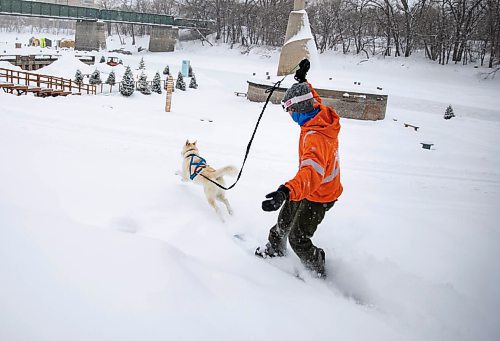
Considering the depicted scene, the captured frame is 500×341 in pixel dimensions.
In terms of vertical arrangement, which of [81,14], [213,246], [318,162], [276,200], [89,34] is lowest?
[213,246]

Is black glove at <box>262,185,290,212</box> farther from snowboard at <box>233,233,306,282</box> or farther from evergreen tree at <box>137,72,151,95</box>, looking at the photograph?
evergreen tree at <box>137,72,151,95</box>

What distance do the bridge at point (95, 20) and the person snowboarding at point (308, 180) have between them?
4712 centimetres

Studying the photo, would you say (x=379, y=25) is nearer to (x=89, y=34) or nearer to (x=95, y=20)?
(x=95, y=20)

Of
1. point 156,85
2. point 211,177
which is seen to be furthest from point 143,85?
point 211,177

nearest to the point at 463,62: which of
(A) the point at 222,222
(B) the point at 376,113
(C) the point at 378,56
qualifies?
(C) the point at 378,56

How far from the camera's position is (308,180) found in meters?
3.12

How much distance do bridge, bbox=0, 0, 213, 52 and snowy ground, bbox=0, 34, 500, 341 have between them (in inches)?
1549

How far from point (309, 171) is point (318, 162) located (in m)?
0.12

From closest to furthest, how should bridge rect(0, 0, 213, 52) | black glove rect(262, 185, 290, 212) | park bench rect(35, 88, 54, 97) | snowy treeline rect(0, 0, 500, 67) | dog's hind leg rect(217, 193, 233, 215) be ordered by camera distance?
1. black glove rect(262, 185, 290, 212)
2. dog's hind leg rect(217, 193, 233, 215)
3. park bench rect(35, 88, 54, 97)
4. snowy treeline rect(0, 0, 500, 67)
5. bridge rect(0, 0, 213, 52)

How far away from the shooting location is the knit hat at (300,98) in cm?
339

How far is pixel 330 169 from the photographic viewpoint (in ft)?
11.5

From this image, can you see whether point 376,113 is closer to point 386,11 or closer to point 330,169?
point 330,169

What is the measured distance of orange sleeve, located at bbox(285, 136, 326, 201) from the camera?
10.0 feet

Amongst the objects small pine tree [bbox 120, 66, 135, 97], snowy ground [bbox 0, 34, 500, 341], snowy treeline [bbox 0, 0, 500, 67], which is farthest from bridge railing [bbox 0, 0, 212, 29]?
snowy ground [bbox 0, 34, 500, 341]
